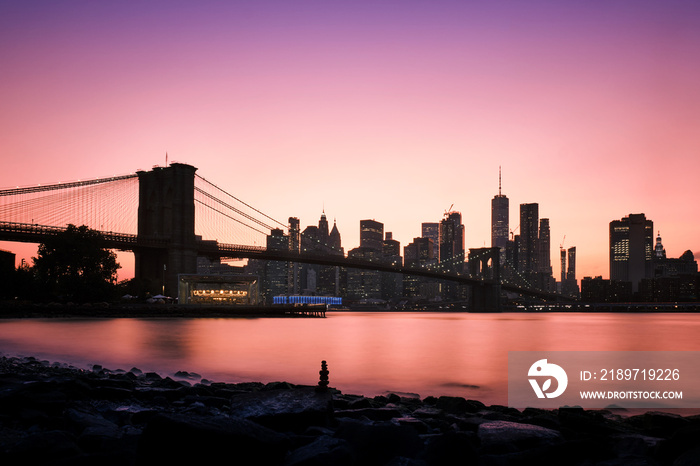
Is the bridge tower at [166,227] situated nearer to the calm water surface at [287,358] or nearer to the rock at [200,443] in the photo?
the calm water surface at [287,358]

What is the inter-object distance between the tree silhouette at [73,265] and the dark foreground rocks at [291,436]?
227 ft

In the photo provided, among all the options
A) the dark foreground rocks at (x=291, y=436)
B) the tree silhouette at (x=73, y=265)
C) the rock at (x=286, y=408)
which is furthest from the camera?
the tree silhouette at (x=73, y=265)

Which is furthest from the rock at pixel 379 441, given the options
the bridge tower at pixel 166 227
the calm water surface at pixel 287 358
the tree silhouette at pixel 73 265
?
the tree silhouette at pixel 73 265

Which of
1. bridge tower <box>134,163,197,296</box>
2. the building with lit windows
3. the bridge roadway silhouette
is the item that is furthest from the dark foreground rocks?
the building with lit windows

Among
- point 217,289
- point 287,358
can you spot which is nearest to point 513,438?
point 287,358

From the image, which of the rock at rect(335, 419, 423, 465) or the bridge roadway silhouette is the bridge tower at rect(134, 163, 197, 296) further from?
the rock at rect(335, 419, 423, 465)

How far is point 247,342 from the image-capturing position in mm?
37062

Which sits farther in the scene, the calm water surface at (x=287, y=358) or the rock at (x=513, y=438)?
the calm water surface at (x=287, y=358)

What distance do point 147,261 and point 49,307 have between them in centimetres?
1585

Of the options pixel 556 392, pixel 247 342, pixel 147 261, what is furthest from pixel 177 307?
pixel 556 392

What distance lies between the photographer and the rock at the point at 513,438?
6.37 meters

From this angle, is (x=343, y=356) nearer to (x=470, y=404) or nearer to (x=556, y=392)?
(x=556, y=392)

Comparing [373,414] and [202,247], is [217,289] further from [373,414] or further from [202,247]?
[373,414]

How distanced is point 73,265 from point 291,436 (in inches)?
2961
